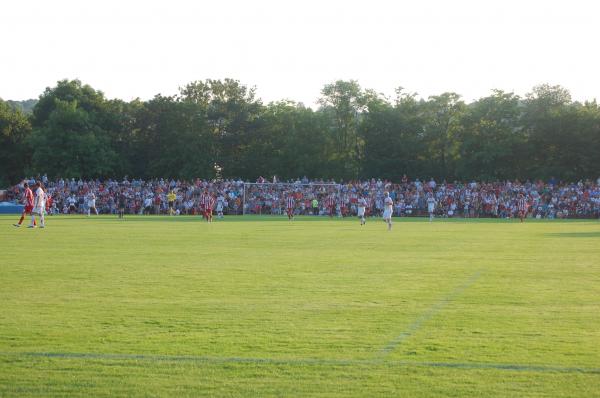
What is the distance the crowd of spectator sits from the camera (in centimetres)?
5216

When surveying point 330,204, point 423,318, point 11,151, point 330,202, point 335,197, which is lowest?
point 423,318

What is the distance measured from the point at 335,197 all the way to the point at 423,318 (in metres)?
46.1

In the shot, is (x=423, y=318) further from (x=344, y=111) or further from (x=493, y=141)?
(x=344, y=111)

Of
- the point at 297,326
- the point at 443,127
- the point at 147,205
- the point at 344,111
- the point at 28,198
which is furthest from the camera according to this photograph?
the point at 344,111

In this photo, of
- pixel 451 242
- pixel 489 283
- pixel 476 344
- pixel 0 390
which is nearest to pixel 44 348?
pixel 0 390

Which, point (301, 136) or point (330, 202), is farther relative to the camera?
point (301, 136)

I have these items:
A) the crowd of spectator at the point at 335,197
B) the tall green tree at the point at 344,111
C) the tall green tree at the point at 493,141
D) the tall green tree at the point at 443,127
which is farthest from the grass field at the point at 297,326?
the tall green tree at the point at 344,111

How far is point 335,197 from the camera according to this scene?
183 feet

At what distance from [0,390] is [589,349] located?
5.59 meters

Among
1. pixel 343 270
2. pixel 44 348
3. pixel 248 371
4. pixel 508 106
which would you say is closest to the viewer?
pixel 248 371

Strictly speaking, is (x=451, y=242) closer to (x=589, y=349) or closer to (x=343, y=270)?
(x=343, y=270)

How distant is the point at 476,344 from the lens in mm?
8086

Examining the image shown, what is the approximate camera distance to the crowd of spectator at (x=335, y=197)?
171ft

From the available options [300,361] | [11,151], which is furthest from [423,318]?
[11,151]
